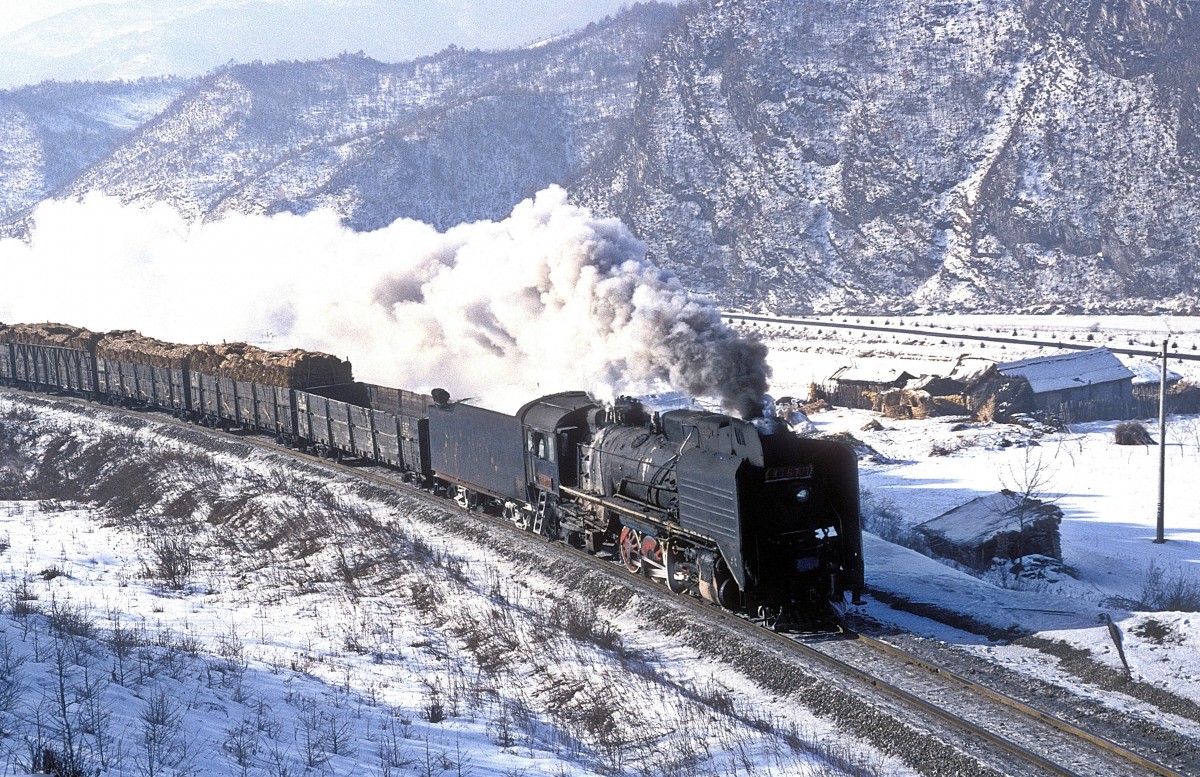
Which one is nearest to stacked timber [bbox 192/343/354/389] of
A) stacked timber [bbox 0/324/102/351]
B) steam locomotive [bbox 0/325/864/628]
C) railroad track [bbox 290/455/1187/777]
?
steam locomotive [bbox 0/325/864/628]

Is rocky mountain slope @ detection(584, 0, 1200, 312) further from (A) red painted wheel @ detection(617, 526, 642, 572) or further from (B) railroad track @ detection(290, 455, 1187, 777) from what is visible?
(B) railroad track @ detection(290, 455, 1187, 777)

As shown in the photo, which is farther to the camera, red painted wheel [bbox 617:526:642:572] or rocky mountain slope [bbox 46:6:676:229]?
rocky mountain slope [bbox 46:6:676:229]

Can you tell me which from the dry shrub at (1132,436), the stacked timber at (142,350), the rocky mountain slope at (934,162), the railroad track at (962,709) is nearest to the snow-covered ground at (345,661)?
the railroad track at (962,709)

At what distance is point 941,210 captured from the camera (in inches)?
4424

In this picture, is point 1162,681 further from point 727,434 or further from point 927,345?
point 927,345

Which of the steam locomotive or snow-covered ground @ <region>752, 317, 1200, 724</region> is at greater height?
the steam locomotive

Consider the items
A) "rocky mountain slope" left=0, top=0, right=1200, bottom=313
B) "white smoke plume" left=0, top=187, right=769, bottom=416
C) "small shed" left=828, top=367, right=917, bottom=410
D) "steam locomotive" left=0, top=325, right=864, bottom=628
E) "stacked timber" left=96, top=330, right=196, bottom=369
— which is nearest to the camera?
"steam locomotive" left=0, top=325, right=864, bottom=628

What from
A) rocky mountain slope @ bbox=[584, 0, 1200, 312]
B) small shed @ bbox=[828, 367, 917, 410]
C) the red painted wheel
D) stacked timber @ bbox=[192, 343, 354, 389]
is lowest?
small shed @ bbox=[828, 367, 917, 410]

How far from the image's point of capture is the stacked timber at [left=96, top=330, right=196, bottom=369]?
43.9 metres

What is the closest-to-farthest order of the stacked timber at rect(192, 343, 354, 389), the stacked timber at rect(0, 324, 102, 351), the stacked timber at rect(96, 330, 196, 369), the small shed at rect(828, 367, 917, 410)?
the stacked timber at rect(192, 343, 354, 389) → the stacked timber at rect(96, 330, 196, 369) → the stacked timber at rect(0, 324, 102, 351) → the small shed at rect(828, 367, 917, 410)

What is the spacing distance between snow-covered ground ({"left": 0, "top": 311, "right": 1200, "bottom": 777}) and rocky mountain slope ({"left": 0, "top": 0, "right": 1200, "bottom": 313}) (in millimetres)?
79376

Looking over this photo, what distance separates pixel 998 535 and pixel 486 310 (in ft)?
57.8

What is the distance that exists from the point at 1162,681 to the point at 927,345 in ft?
207

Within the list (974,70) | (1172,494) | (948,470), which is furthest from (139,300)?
(974,70)
